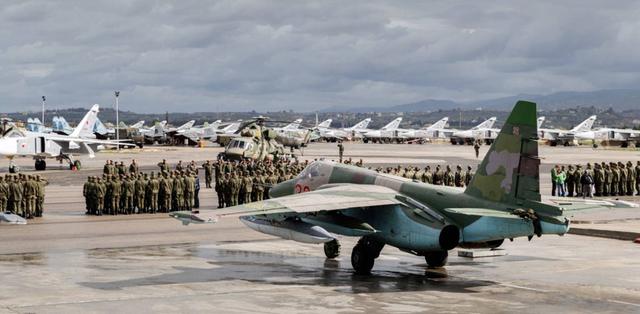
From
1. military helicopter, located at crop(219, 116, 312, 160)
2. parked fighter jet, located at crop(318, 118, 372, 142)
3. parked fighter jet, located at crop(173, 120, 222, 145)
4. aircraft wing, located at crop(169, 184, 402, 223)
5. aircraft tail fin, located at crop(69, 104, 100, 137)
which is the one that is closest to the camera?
aircraft wing, located at crop(169, 184, 402, 223)

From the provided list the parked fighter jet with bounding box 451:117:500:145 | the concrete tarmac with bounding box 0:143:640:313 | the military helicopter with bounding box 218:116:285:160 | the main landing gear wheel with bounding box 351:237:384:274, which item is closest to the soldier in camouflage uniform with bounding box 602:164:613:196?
the concrete tarmac with bounding box 0:143:640:313

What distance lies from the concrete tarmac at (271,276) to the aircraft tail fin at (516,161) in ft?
5.43

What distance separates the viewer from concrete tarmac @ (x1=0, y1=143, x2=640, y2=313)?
48.9 feet

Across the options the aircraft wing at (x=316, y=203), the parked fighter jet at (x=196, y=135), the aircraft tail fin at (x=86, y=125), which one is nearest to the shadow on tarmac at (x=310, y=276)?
the aircraft wing at (x=316, y=203)

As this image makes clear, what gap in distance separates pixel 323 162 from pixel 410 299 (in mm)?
6505

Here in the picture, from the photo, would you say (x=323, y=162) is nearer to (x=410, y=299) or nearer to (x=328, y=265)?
(x=328, y=265)

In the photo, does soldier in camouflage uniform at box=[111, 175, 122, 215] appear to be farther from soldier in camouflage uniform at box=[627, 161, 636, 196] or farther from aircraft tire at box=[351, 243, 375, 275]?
soldier in camouflage uniform at box=[627, 161, 636, 196]

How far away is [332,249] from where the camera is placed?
20297 millimetres

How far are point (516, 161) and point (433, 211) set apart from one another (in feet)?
6.12

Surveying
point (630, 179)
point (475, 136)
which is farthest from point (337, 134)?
point (630, 179)

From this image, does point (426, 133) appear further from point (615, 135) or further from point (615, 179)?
point (615, 179)

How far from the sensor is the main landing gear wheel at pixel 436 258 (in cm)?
1886

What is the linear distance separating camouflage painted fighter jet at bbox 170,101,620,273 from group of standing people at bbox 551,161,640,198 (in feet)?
59.5

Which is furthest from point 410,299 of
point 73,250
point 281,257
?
point 73,250
